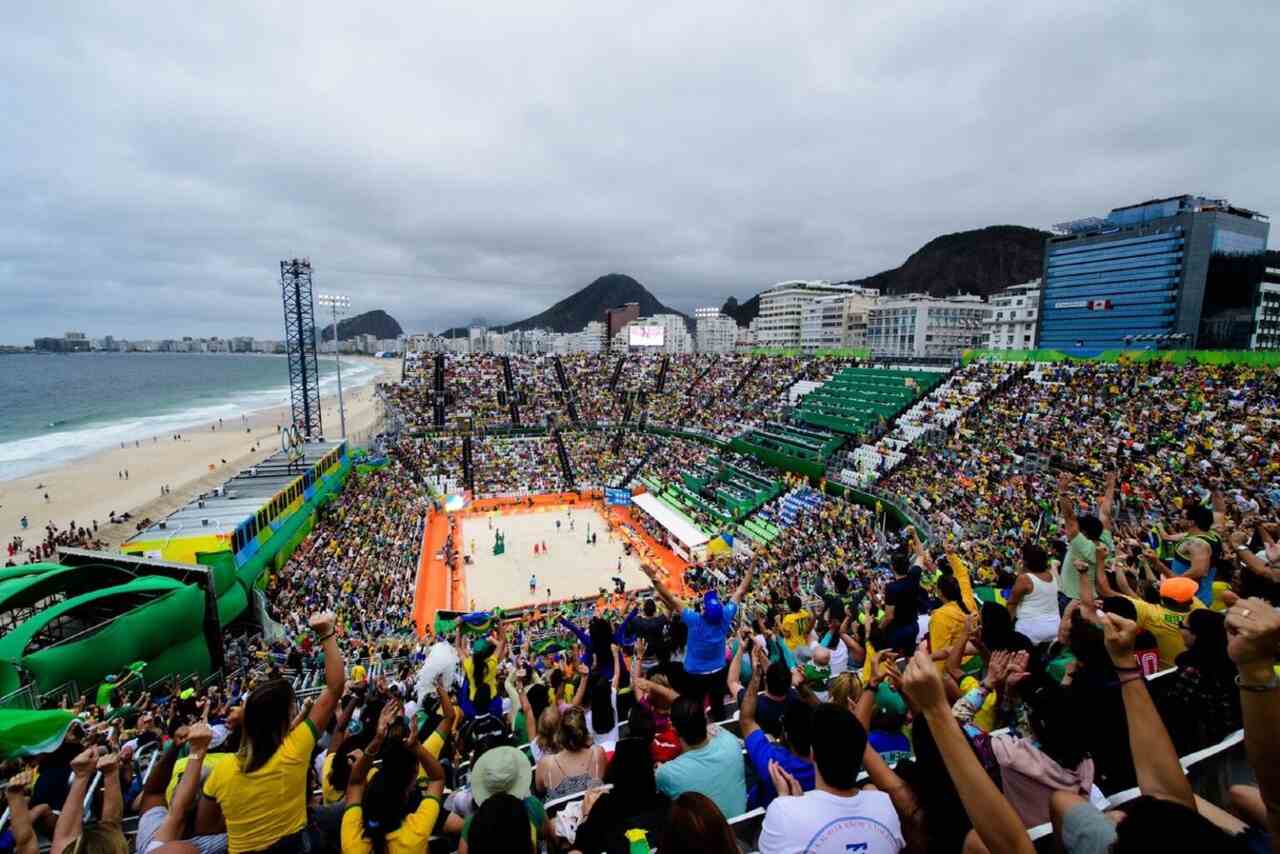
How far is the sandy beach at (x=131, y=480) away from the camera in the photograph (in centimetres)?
2917

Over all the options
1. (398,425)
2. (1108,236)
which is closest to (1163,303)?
(1108,236)

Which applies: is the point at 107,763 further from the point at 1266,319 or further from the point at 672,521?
the point at 1266,319

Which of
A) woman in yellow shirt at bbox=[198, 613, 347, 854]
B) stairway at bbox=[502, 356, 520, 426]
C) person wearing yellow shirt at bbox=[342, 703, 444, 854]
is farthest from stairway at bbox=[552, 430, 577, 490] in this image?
person wearing yellow shirt at bbox=[342, 703, 444, 854]

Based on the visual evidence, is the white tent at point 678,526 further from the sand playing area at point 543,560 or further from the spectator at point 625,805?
the spectator at point 625,805

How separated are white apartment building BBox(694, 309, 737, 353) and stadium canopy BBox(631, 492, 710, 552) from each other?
12044cm

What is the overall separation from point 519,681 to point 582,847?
4.22 m

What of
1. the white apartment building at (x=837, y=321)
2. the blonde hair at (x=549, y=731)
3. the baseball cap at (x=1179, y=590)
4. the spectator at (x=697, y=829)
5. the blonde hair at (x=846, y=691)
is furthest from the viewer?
the white apartment building at (x=837, y=321)

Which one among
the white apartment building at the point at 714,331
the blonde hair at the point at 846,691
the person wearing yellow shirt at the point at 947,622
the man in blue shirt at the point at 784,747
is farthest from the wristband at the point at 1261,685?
the white apartment building at the point at 714,331

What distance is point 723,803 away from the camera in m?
3.21

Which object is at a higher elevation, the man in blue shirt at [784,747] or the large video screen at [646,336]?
the large video screen at [646,336]

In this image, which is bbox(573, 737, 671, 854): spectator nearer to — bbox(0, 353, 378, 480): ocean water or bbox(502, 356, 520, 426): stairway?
bbox(502, 356, 520, 426): stairway

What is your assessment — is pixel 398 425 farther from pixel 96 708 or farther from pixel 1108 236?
pixel 1108 236

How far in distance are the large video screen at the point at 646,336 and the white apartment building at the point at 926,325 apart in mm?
39751

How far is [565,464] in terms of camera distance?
40.0 metres
